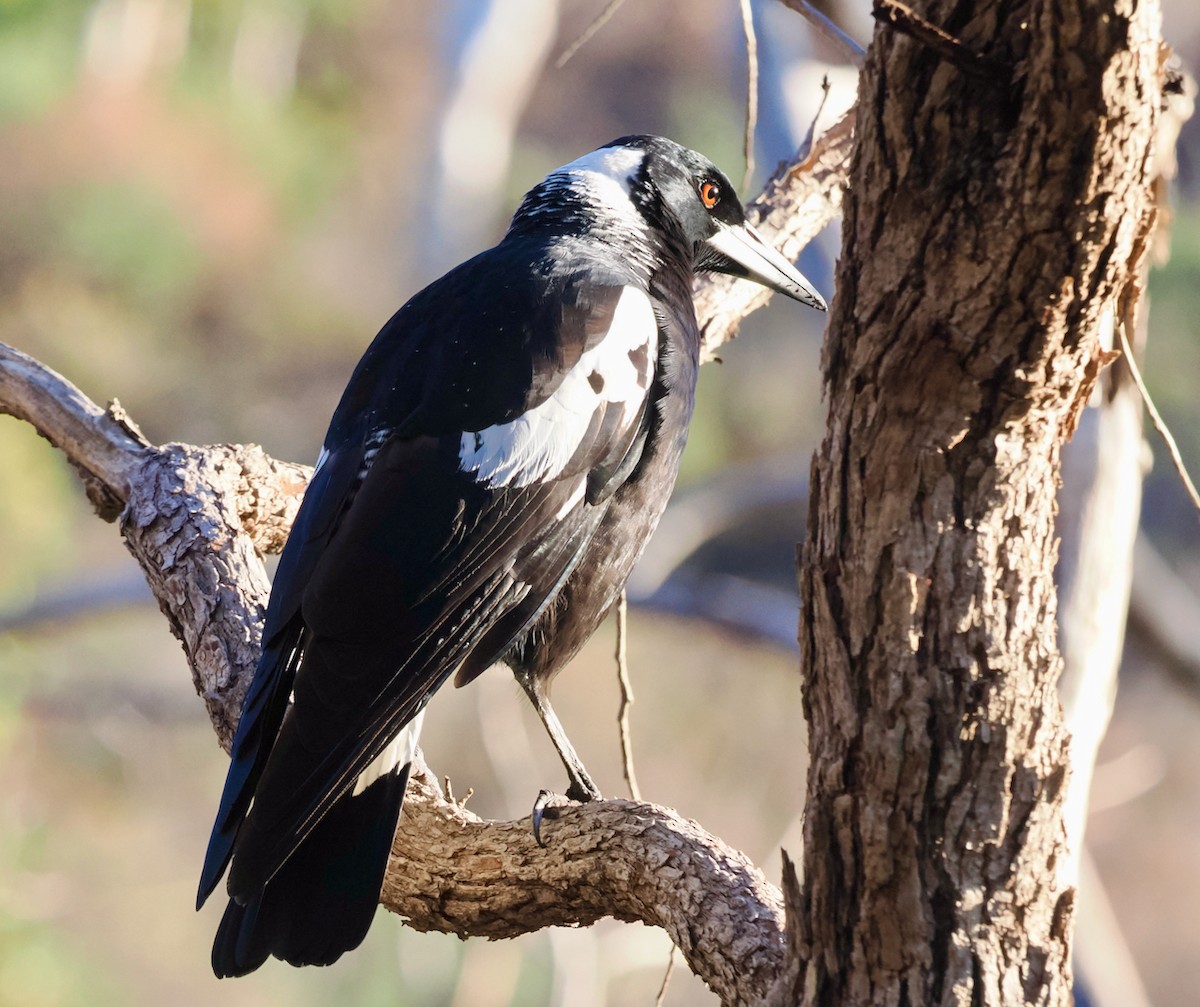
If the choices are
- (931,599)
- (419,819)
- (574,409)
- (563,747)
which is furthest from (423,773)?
(931,599)

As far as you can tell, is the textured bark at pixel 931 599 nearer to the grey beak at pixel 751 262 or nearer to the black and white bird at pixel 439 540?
the black and white bird at pixel 439 540

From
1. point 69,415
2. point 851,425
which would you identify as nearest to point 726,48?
point 69,415

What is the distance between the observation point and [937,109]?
0.81 m

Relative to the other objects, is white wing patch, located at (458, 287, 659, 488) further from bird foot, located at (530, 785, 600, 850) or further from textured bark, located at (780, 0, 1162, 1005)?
textured bark, located at (780, 0, 1162, 1005)

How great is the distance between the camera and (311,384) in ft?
23.1

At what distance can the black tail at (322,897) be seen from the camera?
52.4 inches

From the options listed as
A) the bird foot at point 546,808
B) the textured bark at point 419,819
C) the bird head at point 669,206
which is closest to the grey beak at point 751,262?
the bird head at point 669,206

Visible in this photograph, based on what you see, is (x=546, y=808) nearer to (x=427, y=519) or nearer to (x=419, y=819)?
(x=419, y=819)

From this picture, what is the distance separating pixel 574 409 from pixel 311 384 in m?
5.72

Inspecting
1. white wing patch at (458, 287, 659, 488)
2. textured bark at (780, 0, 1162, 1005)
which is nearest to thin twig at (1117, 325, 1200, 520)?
textured bark at (780, 0, 1162, 1005)

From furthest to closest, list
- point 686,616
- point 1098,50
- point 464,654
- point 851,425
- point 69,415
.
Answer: point 686,616, point 69,415, point 464,654, point 851,425, point 1098,50

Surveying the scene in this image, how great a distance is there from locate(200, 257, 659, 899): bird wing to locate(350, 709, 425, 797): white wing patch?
76mm

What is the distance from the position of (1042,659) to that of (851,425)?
0.21 metres

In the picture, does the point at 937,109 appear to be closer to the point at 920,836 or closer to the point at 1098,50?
the point at 1098,50
